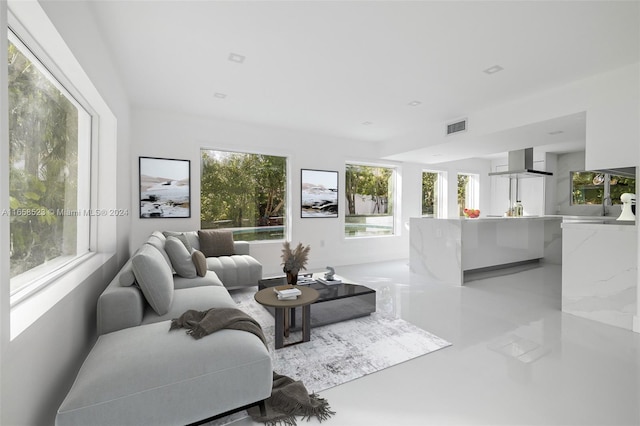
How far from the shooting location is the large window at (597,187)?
19.2 feet

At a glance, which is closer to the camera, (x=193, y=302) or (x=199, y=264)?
(x=193, y=302)

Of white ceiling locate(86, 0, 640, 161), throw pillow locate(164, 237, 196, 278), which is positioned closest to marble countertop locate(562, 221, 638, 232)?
white ceiling locate(86, 0, 640, 161)

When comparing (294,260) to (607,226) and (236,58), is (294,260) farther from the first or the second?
(607,226)

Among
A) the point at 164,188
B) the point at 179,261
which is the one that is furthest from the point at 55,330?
the point at 164,188

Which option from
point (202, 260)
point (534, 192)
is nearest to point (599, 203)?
point (534, 192)

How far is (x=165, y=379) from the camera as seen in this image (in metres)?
1.41

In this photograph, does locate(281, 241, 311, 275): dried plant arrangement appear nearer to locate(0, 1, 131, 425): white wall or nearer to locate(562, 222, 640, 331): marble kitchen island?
locate(0, 1, 131, 425): white wall

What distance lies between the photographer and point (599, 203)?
623 centimetres

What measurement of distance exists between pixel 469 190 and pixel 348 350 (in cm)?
724

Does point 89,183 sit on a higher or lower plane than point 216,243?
higher

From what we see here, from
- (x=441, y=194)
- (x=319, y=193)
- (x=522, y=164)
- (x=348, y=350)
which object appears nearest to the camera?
(x=348, y=350)

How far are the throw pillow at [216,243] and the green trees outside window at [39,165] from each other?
1941 mm

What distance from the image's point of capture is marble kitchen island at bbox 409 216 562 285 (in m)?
4.85

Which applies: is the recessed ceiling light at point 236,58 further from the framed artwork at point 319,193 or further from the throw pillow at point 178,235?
the framed artwork at point 319,193
